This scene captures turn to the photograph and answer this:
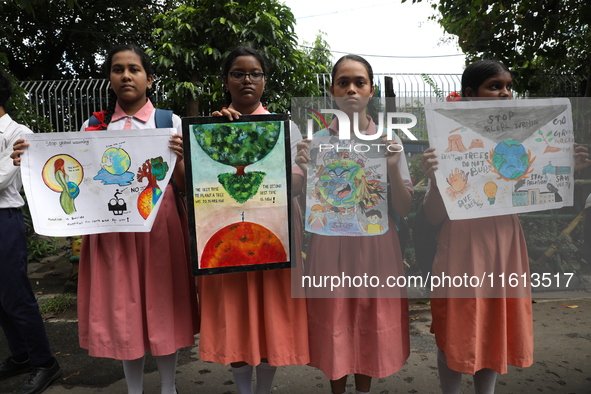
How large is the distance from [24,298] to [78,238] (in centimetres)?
215

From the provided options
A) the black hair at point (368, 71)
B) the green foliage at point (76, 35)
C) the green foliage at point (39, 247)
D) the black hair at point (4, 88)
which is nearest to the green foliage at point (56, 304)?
the green foliage at point (39, 247)

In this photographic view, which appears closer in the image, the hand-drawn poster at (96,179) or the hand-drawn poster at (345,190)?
the hand-drawn poster at (345,190)

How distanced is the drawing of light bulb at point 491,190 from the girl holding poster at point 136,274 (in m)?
1.42

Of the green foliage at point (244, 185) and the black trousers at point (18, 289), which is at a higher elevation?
the green foliage at point (244, 185)

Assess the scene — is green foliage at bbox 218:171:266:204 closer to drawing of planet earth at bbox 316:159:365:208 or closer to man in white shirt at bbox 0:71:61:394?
drawing of planet earth at bbox 316:159:365:208

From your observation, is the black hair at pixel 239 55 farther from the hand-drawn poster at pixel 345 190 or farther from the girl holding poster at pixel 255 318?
the hand-drawn poster at pixel 345 190

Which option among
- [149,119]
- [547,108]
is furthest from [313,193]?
[547,108]

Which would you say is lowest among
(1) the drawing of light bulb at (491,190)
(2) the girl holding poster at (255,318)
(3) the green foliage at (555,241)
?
(2) the girl holding poster at (255,318)

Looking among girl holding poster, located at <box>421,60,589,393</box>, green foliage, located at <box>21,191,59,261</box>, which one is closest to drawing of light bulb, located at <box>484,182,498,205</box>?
girl holding poster, located at <box>421,60,589,393</box>

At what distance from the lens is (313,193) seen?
6.84 ft

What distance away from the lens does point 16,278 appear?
283 centimetres

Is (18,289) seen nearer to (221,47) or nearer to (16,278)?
(16,278)

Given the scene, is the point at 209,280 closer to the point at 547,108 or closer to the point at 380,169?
the point at 380,169

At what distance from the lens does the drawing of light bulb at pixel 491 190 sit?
206 centimetres
